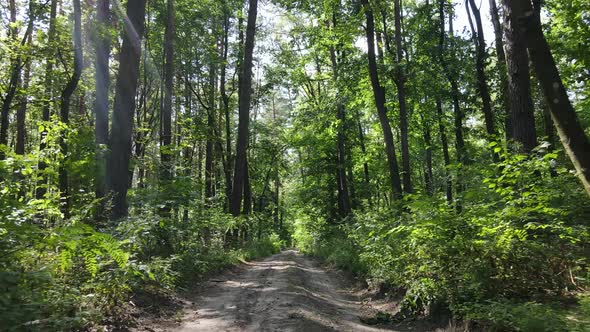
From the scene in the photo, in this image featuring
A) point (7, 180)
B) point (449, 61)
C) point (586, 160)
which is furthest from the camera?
point (449, 61)

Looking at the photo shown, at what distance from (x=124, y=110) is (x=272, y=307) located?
577 cm

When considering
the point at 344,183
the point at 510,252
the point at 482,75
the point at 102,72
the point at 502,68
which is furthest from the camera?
the point at 344,183

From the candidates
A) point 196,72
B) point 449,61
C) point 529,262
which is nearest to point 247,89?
point 196,72

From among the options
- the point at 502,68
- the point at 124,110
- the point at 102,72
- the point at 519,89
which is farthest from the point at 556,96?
the point at 102,72

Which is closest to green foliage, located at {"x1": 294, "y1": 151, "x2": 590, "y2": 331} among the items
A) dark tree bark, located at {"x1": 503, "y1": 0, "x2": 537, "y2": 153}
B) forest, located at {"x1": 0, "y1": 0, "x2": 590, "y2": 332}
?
forest, located at {"x1": 0, "y1": 0, "x2": 590, "y2": 332}

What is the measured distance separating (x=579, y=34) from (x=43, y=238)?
15.5m

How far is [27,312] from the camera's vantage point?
3.86 meters

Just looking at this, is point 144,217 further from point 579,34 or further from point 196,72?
point 196,72

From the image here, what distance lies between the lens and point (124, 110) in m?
9.35

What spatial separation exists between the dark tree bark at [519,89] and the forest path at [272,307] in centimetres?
428

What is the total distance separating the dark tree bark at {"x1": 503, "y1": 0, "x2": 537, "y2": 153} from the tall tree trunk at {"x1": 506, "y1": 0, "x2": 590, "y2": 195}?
3.12 meters

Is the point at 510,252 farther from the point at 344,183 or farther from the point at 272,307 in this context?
the point at 344,183

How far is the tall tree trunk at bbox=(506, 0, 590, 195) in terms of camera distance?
14.4 ft

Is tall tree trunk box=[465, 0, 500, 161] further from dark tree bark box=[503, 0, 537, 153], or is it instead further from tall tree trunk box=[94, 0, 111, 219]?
tall tree trunk box=[94, 0, 111, 219]
